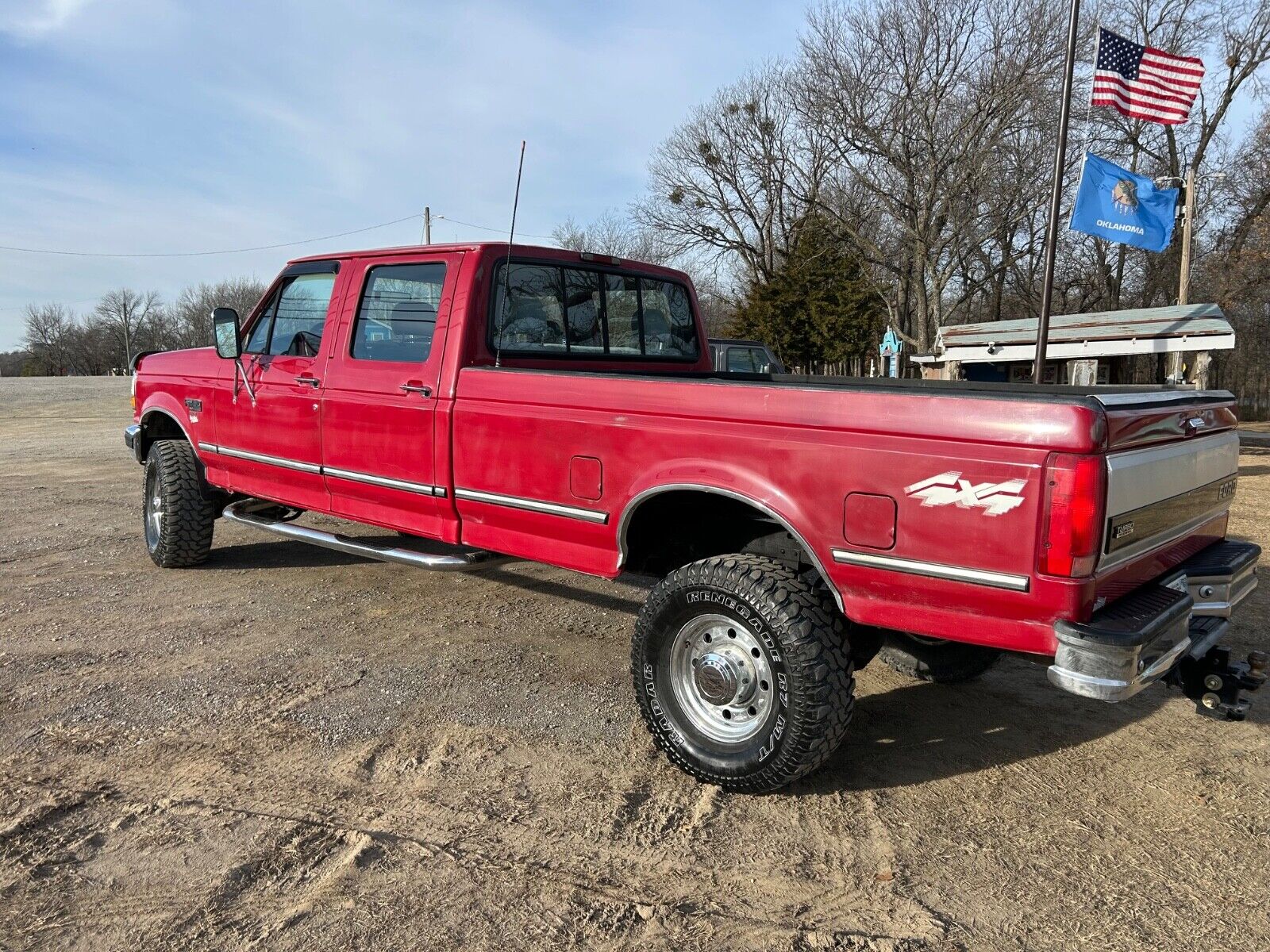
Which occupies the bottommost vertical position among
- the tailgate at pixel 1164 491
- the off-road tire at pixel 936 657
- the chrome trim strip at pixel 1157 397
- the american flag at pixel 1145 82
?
the off-road tire at pixel 936 657

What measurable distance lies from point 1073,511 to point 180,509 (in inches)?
220

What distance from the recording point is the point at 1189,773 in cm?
345

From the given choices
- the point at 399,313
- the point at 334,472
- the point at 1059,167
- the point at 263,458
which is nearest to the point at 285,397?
the point at 263,458

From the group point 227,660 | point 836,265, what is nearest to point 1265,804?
point 227,660

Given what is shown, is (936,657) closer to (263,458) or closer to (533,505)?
(533,505)

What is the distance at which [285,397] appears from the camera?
504 centimetres

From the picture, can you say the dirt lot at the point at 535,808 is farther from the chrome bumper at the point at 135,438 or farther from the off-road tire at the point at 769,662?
the chrome bumper at the point at 135,438

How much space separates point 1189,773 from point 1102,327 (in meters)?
13.4

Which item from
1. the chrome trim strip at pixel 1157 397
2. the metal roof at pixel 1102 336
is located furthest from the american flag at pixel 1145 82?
the chrome trim strip at pixel 1157 397

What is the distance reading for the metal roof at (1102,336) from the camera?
1388 centimetres

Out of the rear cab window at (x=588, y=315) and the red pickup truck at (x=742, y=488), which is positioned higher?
the rear cab window at (x=588, y=315)

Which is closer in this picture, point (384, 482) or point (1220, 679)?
point (1220, 679)

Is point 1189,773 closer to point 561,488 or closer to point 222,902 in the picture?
point 561,488

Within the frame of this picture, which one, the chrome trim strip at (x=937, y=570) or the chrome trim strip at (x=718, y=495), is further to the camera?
the chrome trim strip at (x=718, y=495)
